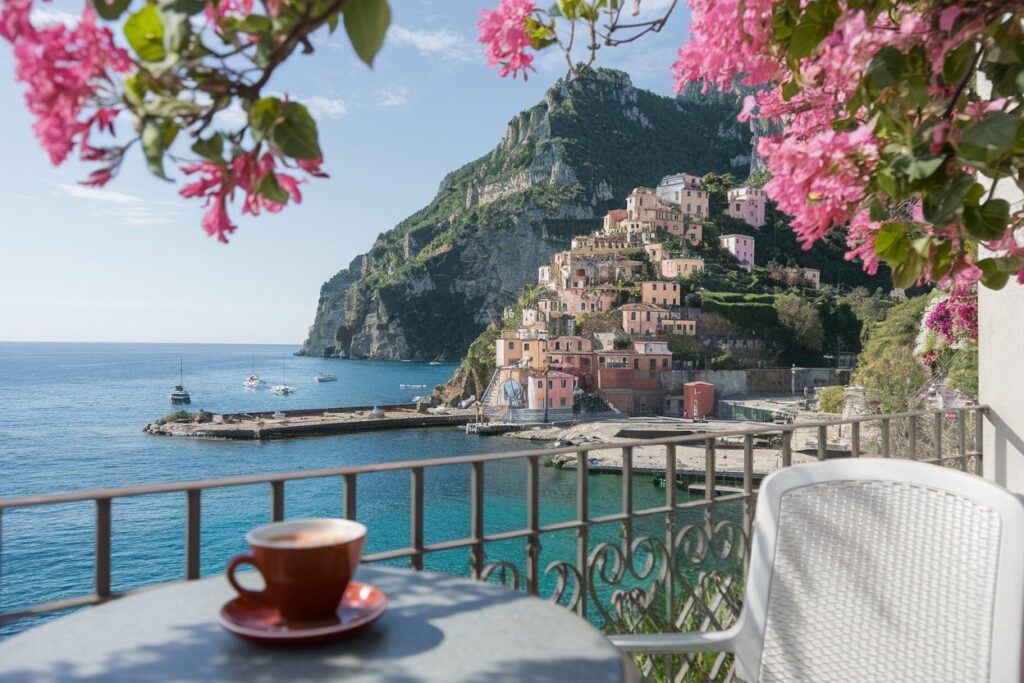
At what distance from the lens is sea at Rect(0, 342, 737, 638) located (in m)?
21.5

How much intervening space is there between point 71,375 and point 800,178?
4012 inches

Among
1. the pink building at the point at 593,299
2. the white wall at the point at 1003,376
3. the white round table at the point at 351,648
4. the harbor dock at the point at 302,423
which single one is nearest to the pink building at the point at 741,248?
the pink building at the point at 593,299

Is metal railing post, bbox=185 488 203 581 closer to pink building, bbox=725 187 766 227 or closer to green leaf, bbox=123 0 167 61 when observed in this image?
green leaf, bbox=123 0 167 61

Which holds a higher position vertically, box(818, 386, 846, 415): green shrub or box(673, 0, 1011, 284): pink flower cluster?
box(673, 0, 1011, 284): pink flower cluster

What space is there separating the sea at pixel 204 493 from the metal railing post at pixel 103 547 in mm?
1691

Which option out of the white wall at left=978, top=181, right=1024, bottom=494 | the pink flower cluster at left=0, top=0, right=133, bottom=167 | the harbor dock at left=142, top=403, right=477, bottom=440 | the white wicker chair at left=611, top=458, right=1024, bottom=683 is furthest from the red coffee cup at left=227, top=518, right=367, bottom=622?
the harbor dock at left=142, top=403, right=477, bottom=440

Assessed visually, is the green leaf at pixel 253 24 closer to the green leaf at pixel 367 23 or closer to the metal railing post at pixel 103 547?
the green leaf at pixel 367 23

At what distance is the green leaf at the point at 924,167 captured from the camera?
0.97m

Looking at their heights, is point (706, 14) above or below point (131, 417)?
above

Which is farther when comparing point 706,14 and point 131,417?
point 131,417

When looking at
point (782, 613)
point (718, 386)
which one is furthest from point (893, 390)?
point (718, 386)

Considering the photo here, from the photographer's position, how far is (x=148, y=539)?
976 inches

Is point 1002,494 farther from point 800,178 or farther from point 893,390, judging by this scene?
point 893,390

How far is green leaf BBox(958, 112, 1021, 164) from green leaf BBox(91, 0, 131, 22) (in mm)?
993
